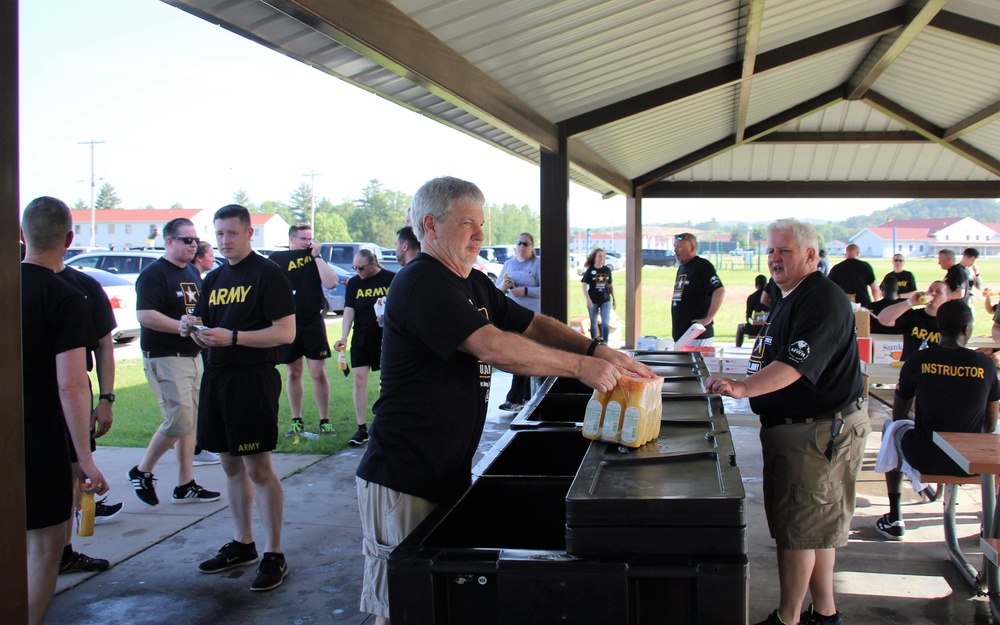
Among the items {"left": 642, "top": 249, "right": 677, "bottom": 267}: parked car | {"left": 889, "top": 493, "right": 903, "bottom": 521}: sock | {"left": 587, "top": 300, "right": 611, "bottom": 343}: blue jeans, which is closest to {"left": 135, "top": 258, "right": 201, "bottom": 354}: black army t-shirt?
{"left": 889, "top": 493, "right": 903, "bottom": 521}: sock

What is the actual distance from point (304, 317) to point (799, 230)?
16.8 ft

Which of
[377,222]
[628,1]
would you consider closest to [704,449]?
[628,1]

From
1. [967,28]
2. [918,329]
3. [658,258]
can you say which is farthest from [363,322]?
[658,258]

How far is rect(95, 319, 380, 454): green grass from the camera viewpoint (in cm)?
747

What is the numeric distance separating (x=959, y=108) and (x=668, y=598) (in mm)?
11471

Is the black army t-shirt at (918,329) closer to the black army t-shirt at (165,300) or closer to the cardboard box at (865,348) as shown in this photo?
the cardboard box at (865,348)

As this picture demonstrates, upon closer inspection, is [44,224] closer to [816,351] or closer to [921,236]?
[816,351]

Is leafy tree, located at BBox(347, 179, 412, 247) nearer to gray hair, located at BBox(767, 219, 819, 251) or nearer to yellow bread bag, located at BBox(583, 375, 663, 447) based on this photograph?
gray hair, located at BBox(767, 219, 819, 251)

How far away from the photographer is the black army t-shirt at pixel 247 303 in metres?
4.13

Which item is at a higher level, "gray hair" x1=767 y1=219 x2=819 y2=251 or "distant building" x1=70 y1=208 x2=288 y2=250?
"distant building" x1=70 y1=208 x2=288 y2=250

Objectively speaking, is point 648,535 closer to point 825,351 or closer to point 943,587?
point 825,351

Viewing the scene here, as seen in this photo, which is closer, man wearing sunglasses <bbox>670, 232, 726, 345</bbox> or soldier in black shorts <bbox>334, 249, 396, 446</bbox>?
soldier in black shorts <bbox>334, 249, 396, 446</bbox>

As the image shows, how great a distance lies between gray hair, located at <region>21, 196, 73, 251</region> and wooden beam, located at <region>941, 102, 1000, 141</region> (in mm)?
10730

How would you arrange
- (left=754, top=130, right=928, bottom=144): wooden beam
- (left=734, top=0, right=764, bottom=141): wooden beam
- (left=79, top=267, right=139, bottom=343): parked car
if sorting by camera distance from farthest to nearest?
(left=79, top=267, right=139, bottom=343): parked car → (left=754, top=130, right=928, bottom=144): wooden beam → (left=734, top=0, right=764, bottom=141): wooden beam
